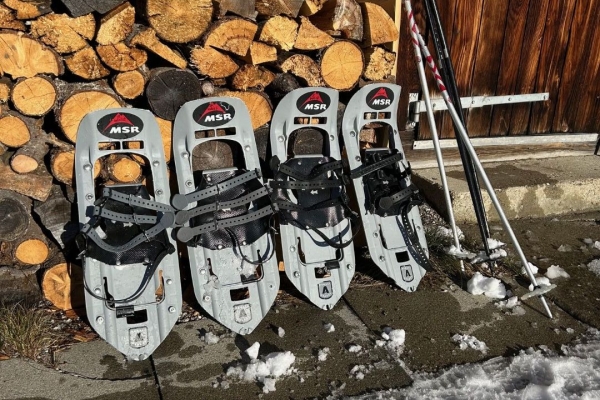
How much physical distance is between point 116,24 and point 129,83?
320 mm

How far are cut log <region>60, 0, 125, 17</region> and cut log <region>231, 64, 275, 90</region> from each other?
741mm

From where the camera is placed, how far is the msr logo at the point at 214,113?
3.19 m

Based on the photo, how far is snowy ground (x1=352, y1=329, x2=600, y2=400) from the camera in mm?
2678

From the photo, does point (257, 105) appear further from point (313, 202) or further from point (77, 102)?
point (77, 102)

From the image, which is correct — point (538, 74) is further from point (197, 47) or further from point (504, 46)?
point (197, 47)

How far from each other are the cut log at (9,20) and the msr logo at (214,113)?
97 cm

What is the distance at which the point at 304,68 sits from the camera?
340 cm

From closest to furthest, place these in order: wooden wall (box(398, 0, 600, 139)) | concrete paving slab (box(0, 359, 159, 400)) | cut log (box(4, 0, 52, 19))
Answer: concrete paving slab (box(0, 359, 159, 400))
cut log (box(4, 0, 52, 19))
wooden wall (box(398, 0, 600, 139))

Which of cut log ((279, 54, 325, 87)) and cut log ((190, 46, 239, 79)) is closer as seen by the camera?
cut log ((190, 46, 239, 79))

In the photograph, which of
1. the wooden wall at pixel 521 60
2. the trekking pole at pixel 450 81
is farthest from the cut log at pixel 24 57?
the wooden wall at pixel 521 60

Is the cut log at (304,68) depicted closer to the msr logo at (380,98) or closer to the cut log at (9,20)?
the msr logo at (380,98)

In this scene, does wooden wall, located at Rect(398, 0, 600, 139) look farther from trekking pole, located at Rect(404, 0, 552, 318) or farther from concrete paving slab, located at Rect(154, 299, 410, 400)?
concrete paving slab, located at Rect(154, 299, 410, 400)

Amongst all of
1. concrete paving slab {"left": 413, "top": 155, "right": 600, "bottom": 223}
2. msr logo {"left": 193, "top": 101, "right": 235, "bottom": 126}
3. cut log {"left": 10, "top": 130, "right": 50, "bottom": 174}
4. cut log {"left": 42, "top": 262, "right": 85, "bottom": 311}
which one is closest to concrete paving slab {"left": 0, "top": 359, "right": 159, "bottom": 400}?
cut log {"left": 42, "top": 262, "right": 85, "bottom": 311}

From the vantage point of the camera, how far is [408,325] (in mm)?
3244
